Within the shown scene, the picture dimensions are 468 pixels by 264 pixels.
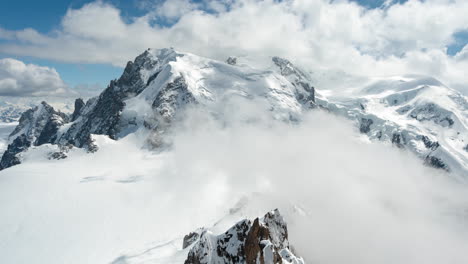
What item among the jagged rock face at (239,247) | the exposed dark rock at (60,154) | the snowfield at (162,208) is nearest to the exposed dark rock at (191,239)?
the snowfield at (162,208)

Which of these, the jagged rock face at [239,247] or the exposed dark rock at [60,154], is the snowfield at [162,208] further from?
the jagged rock face at [239,247]

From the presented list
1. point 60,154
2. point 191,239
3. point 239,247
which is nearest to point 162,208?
point 191,239

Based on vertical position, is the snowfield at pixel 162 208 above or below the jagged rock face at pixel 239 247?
→ below

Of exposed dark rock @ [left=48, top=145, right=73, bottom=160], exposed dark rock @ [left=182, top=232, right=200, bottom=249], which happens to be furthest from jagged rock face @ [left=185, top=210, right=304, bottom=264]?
exposed dark rock @ [left=48, top=145, right=73, bottom=160]

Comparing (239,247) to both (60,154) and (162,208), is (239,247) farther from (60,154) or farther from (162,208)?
(60,154)

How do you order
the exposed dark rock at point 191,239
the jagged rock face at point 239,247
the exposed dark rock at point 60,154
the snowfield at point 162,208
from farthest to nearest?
the exposed dark rock at point 60,154 → the snowfield at point 162,208 → the exposed dark rock at point 191,239 → the jagged rock face at point 239,247

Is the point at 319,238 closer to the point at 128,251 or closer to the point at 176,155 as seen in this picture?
the point at 128,251

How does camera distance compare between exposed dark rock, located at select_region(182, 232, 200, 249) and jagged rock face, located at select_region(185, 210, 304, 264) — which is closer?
jagged rock face, located at select_region(185, 210, 304, 264)

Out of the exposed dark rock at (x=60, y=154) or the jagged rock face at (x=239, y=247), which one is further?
the exposed dark rock at (x=60, y=154)

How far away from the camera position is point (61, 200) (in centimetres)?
10038

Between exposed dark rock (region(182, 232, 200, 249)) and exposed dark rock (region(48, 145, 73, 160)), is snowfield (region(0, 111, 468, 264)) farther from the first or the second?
exposed dark rock (region(48, 145, 73, 160))

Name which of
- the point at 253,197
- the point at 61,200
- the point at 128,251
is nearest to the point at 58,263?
the point at 128,251

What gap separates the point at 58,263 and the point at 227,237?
5046cm

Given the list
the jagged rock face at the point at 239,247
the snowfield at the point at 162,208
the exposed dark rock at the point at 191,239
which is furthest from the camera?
the snowfield at the point at 162,208
